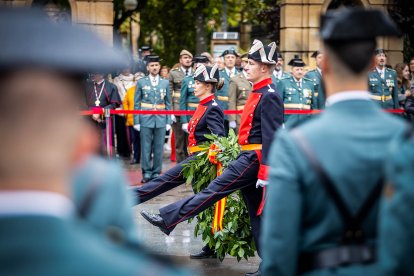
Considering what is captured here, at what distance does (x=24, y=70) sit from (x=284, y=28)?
1859 centimetres

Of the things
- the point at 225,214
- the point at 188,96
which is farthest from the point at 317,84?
the point at 225,214

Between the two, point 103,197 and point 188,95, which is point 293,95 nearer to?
point 188,95

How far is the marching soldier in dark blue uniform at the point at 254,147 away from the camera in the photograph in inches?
290

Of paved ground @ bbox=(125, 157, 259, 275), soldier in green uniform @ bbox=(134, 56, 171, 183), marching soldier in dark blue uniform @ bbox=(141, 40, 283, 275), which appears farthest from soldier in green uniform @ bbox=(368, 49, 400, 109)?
marching soldier in dark blue uniform @ bbox=(141, 40, 283, 275)

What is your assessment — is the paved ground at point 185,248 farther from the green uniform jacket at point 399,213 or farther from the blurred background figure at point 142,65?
the blurred background figure at point 142,65

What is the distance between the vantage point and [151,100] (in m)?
15.6

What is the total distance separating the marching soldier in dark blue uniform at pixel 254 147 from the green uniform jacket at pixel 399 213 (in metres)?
4.16

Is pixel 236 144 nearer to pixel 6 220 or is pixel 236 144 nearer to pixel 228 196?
pixel 228 196

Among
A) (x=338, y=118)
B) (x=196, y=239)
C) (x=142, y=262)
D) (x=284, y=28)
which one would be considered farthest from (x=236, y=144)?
(x=284, y=28)

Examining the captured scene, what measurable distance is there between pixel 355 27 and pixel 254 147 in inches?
170

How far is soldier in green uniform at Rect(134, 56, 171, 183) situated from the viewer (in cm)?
1513

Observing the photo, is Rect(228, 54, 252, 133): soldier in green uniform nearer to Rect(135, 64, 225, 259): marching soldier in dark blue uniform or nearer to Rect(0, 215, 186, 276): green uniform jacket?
Rect(135, 64, 225, 259): marching soldier in dark blue uniform

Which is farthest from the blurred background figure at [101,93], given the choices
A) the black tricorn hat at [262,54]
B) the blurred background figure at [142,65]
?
the black tricorn hat at [262,54]

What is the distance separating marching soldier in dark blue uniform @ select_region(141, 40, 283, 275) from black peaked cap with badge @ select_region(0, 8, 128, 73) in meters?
5.22
